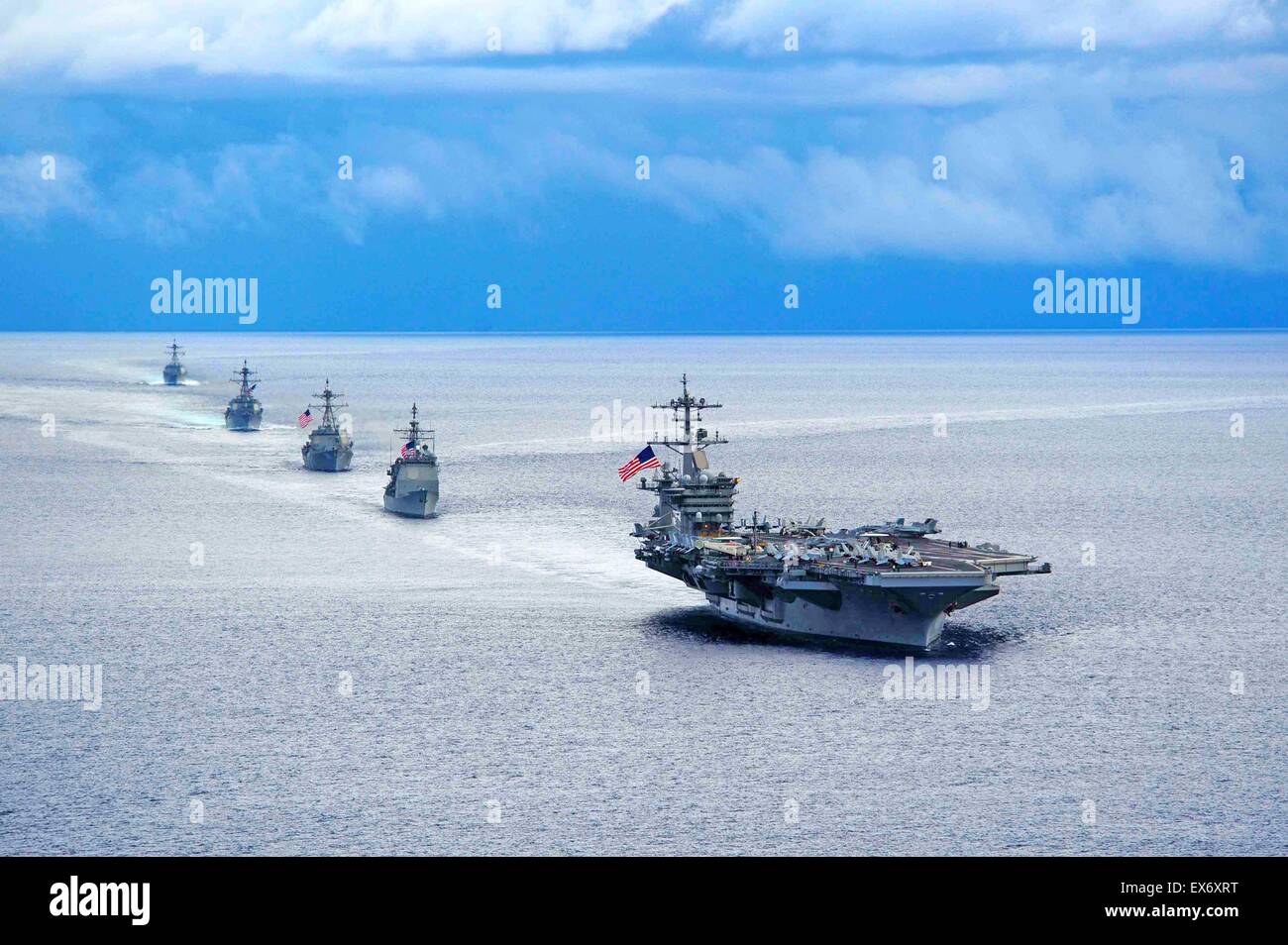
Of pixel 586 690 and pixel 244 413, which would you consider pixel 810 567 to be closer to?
pixel 586 690

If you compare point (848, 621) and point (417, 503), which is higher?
point (417, 503)

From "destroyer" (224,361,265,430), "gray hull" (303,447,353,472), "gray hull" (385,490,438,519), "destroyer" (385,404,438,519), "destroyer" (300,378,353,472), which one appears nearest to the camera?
"gray hull" (385,490,438,519)

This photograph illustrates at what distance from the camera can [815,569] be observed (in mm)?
53281

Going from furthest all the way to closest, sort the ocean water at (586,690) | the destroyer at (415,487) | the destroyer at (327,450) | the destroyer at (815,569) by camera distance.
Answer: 1. the destroyer at (327,450)
2. the destroyer at (415,487)
3. the destroyer at (815,569)
4. the ocean water at (586,690)

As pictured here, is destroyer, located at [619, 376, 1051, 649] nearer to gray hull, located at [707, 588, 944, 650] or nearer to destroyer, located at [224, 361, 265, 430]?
gray hull, located at [707, 588, 944, 650]

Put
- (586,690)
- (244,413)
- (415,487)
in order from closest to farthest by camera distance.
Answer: (586,690), (415,487), (244,413)

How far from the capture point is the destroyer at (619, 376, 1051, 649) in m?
51.2

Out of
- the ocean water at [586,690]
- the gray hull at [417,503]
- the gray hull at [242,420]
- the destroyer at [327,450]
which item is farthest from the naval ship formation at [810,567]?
the gray hull at [242,420]

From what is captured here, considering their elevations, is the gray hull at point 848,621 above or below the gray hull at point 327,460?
below

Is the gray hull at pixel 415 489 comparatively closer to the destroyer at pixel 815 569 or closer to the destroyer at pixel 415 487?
the destroyer at pixel 415 487

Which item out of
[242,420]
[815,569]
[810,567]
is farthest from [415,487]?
[242,420]


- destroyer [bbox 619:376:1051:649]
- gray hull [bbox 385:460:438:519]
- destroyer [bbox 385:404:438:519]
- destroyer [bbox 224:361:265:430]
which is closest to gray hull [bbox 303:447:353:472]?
destroyer [bbox 385:404:438:519]

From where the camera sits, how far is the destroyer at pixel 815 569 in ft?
168
